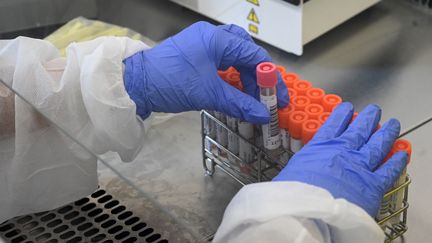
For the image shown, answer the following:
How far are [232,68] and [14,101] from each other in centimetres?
40

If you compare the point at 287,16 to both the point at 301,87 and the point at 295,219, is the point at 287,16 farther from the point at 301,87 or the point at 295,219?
the point at 295,219

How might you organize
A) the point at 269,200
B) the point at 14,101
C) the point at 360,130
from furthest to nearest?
the point at 14,101, the point at 360,130, the point at 269,200

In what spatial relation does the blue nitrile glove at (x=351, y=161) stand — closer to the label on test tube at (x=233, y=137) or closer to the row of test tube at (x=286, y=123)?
the row of test tube at (x=286, y=123)

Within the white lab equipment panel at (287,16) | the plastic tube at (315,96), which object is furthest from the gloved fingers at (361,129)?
the white lab equipment panel at (287,16)

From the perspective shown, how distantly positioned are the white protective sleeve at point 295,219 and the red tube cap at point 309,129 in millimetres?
192

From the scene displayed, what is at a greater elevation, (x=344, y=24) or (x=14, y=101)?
(x=14, y=101)

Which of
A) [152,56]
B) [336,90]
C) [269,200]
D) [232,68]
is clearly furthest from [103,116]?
[336,90]

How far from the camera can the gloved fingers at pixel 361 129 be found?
103 centimetres

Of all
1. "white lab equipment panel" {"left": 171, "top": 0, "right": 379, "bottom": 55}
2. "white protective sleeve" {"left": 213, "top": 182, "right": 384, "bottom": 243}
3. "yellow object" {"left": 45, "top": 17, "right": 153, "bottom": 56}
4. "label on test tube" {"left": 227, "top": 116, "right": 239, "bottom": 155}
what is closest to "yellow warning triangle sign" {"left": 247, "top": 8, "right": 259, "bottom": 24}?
"white lab equipment panel" {"left": 171, "top": 0, "right": 379, "bottom": 55}

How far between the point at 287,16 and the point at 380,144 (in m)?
0.68

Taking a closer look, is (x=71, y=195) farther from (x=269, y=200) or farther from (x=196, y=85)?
(x=269, y=200)

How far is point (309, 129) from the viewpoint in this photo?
1.10m

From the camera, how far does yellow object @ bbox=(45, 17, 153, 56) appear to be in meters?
1.84

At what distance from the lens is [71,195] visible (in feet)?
3.98
